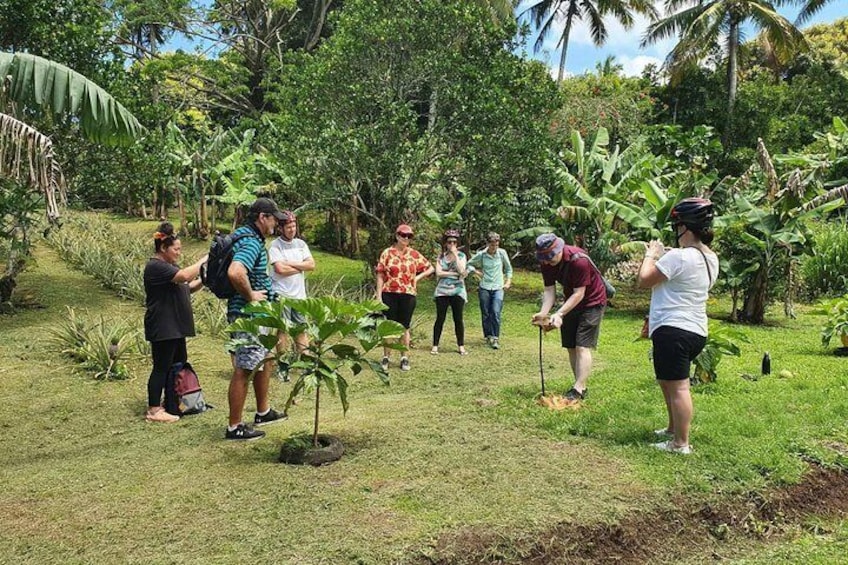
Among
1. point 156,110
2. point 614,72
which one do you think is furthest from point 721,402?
point 614,72

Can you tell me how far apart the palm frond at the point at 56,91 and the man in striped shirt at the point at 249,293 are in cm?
382

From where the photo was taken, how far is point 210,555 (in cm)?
330

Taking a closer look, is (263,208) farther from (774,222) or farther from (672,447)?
(774,222)

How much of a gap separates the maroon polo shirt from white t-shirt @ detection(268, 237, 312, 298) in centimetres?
222

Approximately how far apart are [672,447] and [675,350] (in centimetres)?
73

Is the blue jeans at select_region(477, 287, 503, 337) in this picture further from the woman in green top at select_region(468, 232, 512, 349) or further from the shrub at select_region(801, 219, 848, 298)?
the shrub at select_region(801, 219, 848, 298)

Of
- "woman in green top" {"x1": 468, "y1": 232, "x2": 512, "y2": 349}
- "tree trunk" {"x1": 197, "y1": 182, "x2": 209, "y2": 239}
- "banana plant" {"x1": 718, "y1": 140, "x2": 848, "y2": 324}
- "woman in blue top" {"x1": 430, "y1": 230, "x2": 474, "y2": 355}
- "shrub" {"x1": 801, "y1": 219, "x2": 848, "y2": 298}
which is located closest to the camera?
"woman in blue top" {"x1": 430, "y1": 230, "x2": 474, "y2": 355}

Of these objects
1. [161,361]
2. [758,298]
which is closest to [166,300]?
[161,361]

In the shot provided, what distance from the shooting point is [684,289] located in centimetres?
439

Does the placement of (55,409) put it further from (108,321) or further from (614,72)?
(614,72)

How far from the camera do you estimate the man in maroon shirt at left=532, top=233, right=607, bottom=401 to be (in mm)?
5684

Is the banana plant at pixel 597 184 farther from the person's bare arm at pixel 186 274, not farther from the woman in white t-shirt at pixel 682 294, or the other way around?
the person's bare arm at pixel 186 274

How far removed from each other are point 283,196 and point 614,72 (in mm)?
14191

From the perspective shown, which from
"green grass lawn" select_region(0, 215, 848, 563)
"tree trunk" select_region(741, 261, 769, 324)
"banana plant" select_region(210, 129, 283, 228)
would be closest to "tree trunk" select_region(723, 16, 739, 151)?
"tree trunk" select_region(741, 261, 769, 324)
